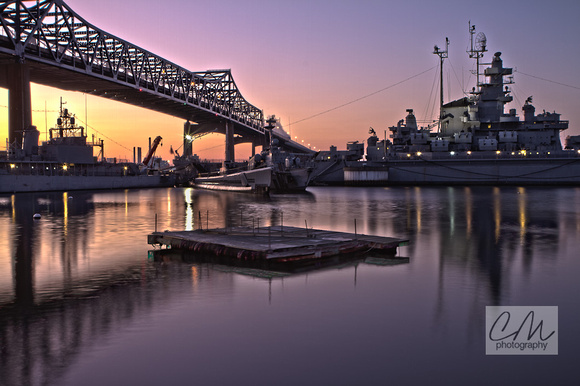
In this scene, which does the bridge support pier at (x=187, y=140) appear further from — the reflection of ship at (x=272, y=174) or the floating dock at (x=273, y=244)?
the floating dock at (x=273, y=244)

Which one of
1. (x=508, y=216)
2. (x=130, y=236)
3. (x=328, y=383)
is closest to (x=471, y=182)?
(x=508, y=216)

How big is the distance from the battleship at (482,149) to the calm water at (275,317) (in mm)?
74265

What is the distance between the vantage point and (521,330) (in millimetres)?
11617

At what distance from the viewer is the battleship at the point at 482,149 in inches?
3696

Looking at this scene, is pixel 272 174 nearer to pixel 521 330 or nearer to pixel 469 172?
pixel 469 172

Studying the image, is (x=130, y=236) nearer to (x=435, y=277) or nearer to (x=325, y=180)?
(x=435, y=277)

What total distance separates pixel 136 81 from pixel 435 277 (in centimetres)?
10631

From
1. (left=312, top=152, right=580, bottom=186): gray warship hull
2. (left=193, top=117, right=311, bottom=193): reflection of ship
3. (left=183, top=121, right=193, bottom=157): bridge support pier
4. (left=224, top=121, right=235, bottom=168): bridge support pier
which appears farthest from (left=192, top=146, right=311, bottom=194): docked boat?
(left=183, top=121, right=193, bottom=157): bridge support pier

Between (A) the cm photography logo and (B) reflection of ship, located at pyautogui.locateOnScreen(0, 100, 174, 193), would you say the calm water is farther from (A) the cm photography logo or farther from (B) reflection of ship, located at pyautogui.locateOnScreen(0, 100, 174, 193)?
(B) reflection of ship, located at pyautogui.locateOnScreen(0, 100, 174, 193)

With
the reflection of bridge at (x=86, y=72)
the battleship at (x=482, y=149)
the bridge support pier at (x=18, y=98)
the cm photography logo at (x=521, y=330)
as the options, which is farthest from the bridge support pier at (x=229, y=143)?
the cm photography logo at (x=521, y=330)

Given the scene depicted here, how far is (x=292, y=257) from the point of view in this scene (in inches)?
731

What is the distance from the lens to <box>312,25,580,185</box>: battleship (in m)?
93.9

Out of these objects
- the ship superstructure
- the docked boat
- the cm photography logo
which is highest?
the ship superstructure

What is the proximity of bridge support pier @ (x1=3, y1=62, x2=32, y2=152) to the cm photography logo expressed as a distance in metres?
78.5
